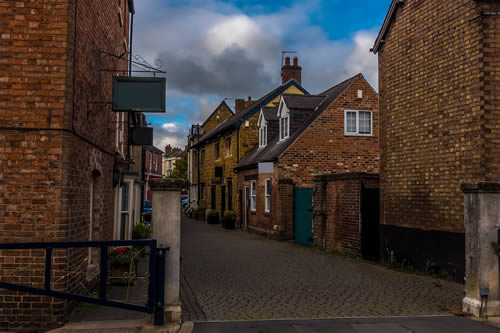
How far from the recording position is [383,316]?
287 inches

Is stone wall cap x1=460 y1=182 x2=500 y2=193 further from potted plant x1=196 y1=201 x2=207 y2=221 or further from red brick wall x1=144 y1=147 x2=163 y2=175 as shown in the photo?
red brick wall x1=144 y1=147 x2=163 y2=175

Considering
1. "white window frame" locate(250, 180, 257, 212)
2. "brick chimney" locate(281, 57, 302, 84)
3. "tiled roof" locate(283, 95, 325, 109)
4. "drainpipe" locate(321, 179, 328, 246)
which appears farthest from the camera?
"brick chimney" locate(281, 57, 302, 84)

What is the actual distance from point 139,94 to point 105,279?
3272 millimetres

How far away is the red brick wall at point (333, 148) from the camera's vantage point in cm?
1989

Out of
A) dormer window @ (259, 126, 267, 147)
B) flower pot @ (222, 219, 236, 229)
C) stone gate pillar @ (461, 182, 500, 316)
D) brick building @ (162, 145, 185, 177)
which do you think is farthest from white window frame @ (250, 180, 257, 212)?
brick building @ (162, 145, 185, 177)

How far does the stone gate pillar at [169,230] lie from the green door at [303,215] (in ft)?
37.5

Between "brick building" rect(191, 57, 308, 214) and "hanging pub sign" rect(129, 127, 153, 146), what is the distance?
655 inches

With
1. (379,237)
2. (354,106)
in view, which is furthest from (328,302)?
(354,106)

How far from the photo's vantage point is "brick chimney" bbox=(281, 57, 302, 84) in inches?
1254

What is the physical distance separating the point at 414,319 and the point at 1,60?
704 cm

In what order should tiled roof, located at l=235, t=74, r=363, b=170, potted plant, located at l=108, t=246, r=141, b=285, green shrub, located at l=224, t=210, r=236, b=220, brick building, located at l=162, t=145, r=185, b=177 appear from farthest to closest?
brick building, located at l=162, t=145, r=185, b=177 < green shrub, located at l=224, t=210, r=236, b=220 < tiled roof, located at l=235, t=74, r=363, b=170 < potted plant, located at l=108, t=246, r=141, b=285

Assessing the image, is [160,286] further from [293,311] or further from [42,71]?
[42,71]

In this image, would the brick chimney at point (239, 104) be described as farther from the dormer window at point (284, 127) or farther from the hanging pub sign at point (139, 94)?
the hanging pub sign at point (139, 94)

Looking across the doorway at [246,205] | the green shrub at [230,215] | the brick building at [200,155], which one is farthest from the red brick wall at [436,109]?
the brick building at [200,155]
